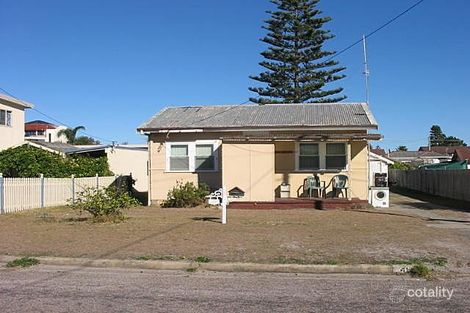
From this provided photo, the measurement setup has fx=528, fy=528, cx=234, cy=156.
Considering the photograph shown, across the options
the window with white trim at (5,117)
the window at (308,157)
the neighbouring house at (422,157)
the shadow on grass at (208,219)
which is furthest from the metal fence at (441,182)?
the neighbouring house at (422,157)

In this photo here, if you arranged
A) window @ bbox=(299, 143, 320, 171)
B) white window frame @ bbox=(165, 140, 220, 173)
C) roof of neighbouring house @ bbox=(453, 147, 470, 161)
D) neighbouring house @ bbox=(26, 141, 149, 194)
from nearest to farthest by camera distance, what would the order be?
window @ bbox=(299, 143, 320, 171) < white window frame @ bbox=(165, 140, 220, 173) < neighbouring house @ bbox=(26, 141, 149, 194) < roof of neighbouring house @ bbox=(453, 147, 470, 161)

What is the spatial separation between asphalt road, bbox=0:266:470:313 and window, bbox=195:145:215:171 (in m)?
13.5

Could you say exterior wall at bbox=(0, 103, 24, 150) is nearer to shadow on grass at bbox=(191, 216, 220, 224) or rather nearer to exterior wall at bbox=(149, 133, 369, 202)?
exterior wall at bbox=(149, 133, 369, 202)

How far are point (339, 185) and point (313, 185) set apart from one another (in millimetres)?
1001

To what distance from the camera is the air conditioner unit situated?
807 inches

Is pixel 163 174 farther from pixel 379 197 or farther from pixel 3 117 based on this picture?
pixel 3 117

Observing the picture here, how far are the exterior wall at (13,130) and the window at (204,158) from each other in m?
15.9

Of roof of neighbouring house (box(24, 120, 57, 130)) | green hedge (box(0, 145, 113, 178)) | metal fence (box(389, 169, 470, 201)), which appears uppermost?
roof of neighbouring house (box(24, 120, 57, 130))

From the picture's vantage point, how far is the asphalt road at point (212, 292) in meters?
6.44

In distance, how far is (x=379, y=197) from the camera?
67.6ft

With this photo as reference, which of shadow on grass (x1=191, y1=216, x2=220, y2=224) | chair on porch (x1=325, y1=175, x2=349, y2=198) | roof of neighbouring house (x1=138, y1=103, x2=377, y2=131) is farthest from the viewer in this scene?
roof of neighbouring house (x1=138, y1=103, x2=377, y2=131)

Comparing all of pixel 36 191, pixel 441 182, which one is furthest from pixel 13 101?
pixel 441 182

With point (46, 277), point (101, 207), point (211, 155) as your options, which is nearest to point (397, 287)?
point (46, 277)

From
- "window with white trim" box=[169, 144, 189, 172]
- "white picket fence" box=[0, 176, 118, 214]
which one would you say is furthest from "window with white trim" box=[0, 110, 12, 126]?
"window with white trim" box=[169, 144, 189, 172]
